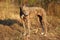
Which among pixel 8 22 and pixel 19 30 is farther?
pixel 8 22

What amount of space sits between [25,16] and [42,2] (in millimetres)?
4052

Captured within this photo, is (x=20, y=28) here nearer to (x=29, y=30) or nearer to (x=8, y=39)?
(x=29, y=30)

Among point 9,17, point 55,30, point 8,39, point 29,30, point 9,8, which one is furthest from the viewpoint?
point 9,8

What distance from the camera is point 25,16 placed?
23.4ft

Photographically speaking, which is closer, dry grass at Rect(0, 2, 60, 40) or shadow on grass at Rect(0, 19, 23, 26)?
dry grass at Rect(0, 2, 60, 40)

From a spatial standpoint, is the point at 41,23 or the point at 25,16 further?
the point at 41,23

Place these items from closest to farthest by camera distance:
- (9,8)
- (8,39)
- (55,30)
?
(8,39) < (55,30) < (9,8)

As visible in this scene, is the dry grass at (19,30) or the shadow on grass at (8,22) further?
the shadow on grass at (8,22)

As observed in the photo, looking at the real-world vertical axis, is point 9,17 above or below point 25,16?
below

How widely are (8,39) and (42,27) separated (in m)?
1.57

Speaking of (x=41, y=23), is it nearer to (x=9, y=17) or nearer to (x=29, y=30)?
(x=29, y=30)

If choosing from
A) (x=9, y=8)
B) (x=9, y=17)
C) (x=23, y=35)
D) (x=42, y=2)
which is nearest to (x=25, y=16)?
(x=23, y=35)

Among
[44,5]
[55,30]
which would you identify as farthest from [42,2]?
[55,30]

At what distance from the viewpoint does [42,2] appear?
36.2 ft
